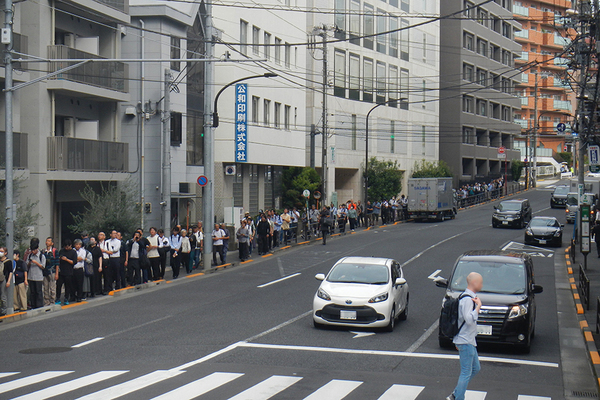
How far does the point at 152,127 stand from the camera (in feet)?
103

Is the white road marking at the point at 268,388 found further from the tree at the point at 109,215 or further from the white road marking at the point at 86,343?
the tree at the point at 109,215

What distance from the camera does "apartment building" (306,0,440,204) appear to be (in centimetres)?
5166

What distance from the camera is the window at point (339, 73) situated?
53062 millimetres

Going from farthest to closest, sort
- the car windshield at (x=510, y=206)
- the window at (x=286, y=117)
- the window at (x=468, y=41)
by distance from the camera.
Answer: the window at (x=468, y=41) < the car windshield at (x=510, y=206) < the window at (x=286, y=117)

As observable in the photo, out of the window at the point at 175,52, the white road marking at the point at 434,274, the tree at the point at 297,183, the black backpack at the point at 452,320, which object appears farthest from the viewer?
the tree at the point at 297,183

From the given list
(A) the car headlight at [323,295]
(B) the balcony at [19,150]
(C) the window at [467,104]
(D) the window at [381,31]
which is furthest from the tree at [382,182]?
(A) the car headlight at [323,295]

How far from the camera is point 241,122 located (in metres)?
36.8

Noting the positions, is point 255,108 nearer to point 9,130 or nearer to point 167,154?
point 167,154

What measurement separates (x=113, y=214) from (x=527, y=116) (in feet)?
289

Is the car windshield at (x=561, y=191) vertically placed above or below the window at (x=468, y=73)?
below

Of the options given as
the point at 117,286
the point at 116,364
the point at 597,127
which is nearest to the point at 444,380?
the point at 116,364

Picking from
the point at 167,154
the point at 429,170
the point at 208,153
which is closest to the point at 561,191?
the point at 429,170

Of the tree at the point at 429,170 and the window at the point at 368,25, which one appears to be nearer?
the window at the point at 368,25

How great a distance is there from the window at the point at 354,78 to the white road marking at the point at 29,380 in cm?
4594
